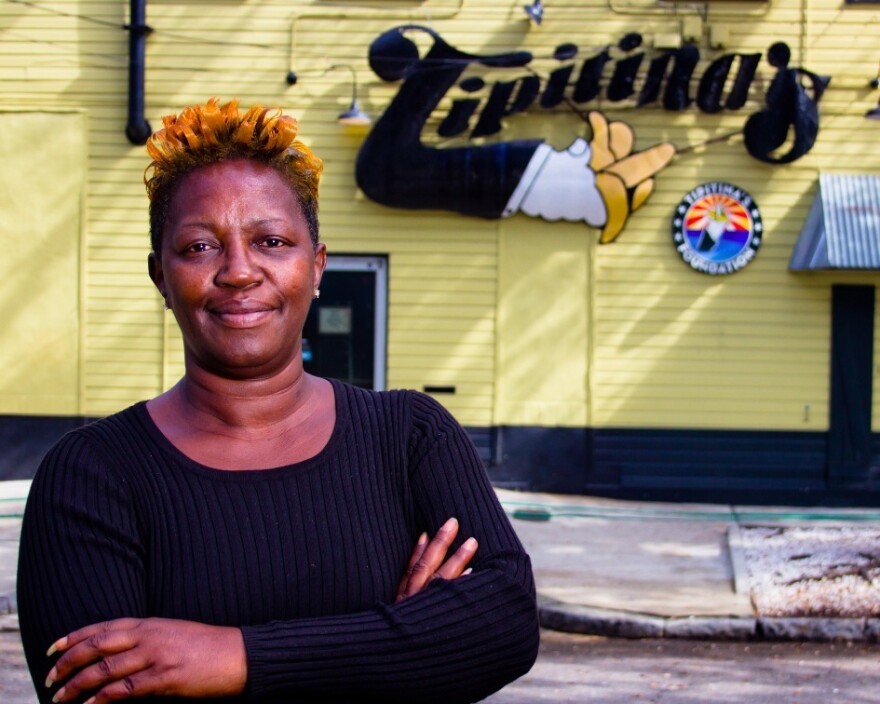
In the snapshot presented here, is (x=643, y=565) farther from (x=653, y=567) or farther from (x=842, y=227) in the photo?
(x=842, y=227)

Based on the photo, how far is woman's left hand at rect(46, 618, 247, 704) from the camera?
2.04 meters

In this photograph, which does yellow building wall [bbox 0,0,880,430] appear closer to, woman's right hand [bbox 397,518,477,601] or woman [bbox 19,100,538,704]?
woman [bbox 19,100,538,704]

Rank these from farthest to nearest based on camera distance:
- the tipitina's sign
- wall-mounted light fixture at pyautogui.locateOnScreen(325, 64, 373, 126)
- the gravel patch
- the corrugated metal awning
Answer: the tipitina's sign < wall-mounted light fixture at pyautogui.locateOnScreen(325, 64, 373, 126) < the corrugated metal awning < the gravel patch

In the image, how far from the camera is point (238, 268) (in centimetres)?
227

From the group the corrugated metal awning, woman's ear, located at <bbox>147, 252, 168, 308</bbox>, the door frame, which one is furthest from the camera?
the door frame

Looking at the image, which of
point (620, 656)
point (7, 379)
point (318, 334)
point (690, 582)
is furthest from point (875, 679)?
point (7, 379)

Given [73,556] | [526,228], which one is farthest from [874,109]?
[73,556]

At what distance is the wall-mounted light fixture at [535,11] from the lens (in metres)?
12.9

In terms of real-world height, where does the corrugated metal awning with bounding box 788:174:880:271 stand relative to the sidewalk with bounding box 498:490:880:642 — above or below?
above

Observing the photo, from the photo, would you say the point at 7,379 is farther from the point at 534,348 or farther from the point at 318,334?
the point at 534,348

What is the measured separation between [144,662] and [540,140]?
37.4 feet

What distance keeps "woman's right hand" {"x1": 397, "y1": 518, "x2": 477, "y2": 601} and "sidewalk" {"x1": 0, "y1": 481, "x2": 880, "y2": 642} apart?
6477mm

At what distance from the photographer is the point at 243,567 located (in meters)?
2.19

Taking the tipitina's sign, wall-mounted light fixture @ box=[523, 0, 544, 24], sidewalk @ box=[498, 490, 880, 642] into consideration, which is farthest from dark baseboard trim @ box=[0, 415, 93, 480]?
wall-mounted light fixture @ box=[523, 0, 544, 24]
